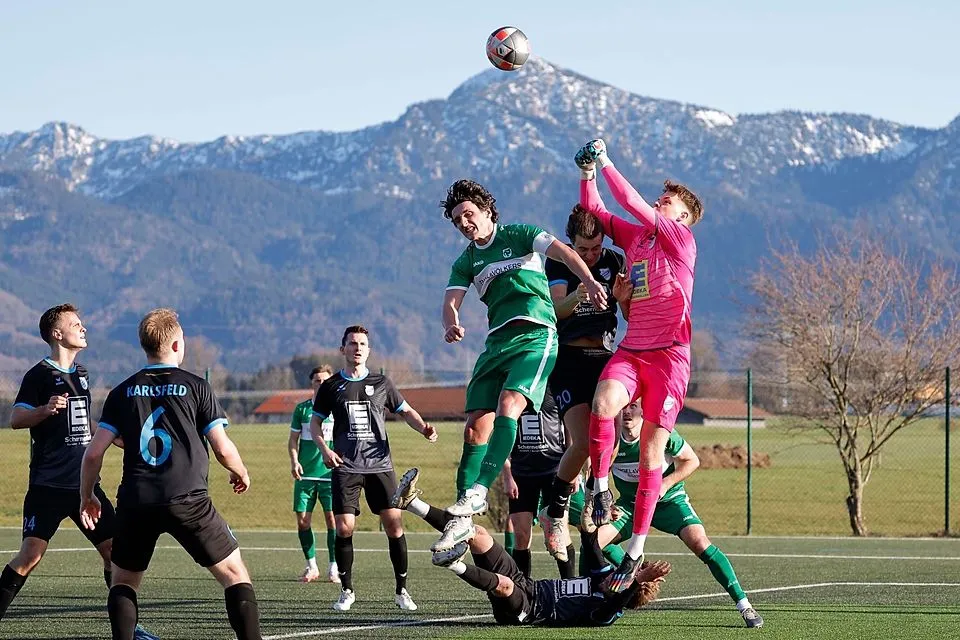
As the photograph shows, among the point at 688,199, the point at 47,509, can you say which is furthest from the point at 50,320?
the point at 688,199

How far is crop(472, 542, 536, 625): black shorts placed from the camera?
9211 mm

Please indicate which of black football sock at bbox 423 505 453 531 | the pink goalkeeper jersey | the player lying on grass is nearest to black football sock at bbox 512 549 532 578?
black football sock at bbox 423 505 453 531

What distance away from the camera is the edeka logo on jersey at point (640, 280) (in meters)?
9.34

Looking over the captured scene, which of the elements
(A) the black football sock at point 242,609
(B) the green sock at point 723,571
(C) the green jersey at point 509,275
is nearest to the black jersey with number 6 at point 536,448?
(B) the green sock at point 723,571

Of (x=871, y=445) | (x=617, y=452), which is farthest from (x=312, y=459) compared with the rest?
(x=871, y=445)

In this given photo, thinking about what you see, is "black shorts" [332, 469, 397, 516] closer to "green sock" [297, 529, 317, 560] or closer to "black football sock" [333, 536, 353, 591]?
"black football sock" [333, 536, 353, 591]

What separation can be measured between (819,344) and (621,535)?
17.6 metres

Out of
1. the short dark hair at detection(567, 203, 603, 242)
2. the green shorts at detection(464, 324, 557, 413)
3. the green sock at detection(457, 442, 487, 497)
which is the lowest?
the green sock at detection(457, 442, 487, 497)

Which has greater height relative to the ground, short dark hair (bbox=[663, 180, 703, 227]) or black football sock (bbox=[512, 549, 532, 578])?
short dark hair (bbox=[663, 180, 703, 227])

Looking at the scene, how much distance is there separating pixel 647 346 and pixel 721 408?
27265 millimetres

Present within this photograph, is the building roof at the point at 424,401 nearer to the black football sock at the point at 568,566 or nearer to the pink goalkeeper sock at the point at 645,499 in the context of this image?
the black football sock at the point at 568,566

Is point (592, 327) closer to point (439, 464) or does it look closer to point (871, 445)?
point (871, 445)

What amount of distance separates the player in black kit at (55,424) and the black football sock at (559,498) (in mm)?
3053

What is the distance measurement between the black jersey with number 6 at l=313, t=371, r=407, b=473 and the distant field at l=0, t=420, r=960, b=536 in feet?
40.0
